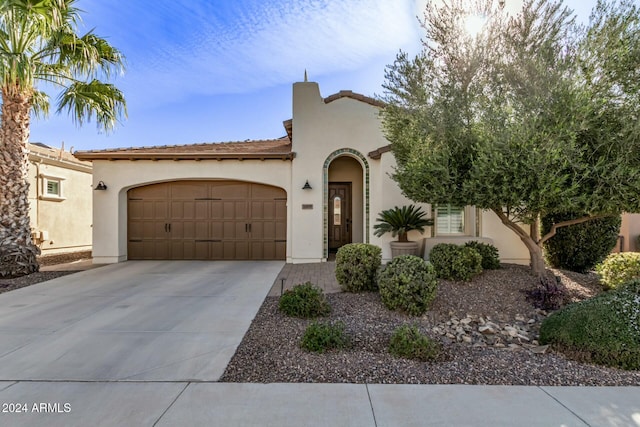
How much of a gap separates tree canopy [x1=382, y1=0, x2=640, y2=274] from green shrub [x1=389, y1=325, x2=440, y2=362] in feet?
9.57

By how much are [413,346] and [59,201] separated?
1538 centimetres

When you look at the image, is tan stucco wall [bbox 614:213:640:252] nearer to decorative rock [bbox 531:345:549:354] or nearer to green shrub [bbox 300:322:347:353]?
decorative rock [bbox 531:345:549:354]

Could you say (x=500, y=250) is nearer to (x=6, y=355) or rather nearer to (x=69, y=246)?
(x=6, y=355)

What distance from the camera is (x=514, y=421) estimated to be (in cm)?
277

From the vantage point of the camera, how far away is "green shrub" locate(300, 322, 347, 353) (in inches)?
160

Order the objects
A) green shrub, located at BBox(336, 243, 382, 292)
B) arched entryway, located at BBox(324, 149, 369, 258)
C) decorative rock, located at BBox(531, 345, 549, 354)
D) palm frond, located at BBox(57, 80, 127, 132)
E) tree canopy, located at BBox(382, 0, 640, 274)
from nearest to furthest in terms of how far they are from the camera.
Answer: decorative rock, located at BBox(531, 345, 549, 354), tree canopy, located at BBox(382, 0, 640, 274), green shrub, located at BBox(336, 243, 382, 292), palm frond, located at BBox(57, 80, 127, 132), arched entryway, located at BBox(324, 149, 369, 258)

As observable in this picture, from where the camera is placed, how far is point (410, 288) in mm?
5328

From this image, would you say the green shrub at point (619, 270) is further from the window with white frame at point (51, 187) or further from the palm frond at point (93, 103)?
the window with white frame at point (51, 187)

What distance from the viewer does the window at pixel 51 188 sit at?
12.8m

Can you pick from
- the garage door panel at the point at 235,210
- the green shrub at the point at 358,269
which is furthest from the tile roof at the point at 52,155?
the green shrub at the point at 358,269

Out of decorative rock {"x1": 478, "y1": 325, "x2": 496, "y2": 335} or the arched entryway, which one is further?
the arched entryway

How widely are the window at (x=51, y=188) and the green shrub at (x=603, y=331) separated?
16.3 m

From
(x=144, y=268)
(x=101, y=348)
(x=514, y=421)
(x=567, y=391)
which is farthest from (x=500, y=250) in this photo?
(x=144, y=268)

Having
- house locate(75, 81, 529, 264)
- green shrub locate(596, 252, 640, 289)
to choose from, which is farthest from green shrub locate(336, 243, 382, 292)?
green shrub locate(596, 252, 640, 289)
